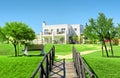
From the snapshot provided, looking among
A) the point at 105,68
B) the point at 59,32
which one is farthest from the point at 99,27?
the point at 59,32

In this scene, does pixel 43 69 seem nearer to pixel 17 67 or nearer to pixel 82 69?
pixel 82 69

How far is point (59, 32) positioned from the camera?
88938 mm

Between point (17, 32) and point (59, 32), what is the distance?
5614cm

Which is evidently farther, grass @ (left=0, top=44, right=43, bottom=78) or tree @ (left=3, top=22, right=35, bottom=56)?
tree @ (left=3, top=22, right=35, bottom=56)

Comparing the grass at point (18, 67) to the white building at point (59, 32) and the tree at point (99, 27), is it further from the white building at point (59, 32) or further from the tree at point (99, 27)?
the white building at point (59, 32)

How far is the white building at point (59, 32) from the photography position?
286 ft

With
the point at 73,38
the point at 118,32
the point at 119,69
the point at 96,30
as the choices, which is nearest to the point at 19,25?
the point at 96,30

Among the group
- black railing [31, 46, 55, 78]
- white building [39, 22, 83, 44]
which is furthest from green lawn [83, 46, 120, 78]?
white building [39, 22, 83, 44]

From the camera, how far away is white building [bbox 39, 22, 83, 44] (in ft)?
286

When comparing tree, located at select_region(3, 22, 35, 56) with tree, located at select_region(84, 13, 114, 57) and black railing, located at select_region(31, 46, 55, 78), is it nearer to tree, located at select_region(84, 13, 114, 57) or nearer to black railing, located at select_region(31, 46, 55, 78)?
tree, located at select_region(84, 13, 114, 57)

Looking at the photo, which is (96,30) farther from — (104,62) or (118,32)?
(104,62)

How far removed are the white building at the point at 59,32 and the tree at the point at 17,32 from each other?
168 feet

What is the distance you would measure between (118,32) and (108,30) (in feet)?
7.53

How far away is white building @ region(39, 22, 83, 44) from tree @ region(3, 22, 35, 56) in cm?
5118
